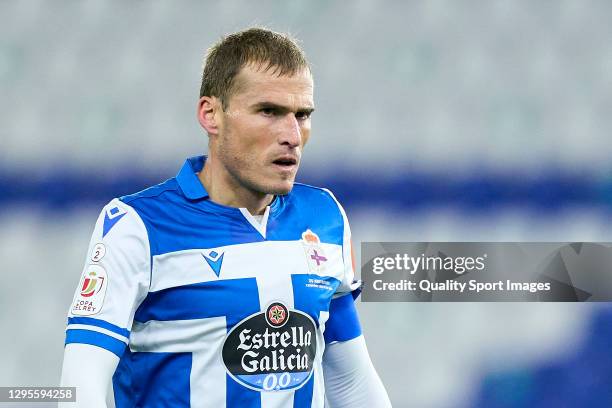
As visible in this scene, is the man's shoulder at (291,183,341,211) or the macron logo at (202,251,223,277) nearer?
the macron logo at (202,251,223,277)

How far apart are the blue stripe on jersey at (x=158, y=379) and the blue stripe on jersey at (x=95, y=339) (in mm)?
96

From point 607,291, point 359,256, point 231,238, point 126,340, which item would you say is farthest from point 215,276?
point 607,291

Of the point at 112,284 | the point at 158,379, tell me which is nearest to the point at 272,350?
the point at 158,379

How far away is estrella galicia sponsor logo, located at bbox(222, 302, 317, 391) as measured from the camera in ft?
4.94

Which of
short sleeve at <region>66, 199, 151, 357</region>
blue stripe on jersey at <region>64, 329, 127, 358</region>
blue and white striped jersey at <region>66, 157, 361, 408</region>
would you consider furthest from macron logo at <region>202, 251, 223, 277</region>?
blue stripe on jersey at <region>64, 329, 127, 358</region>

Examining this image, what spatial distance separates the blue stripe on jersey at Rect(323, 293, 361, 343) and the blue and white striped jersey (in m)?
0.05

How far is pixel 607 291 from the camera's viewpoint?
9.50 ft

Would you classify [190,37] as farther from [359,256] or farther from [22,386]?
[22,386]

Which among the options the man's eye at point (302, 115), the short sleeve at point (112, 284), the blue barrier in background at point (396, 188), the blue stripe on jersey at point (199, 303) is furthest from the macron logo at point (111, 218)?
the blue barrier in background at point (396, 188)

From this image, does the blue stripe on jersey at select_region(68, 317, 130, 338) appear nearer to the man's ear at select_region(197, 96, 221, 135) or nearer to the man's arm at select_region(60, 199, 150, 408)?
the man's arm at select_region(60, 199, 150, 408)

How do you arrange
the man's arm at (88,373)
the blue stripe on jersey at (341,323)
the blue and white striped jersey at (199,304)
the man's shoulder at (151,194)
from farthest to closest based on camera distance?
the blue stripe on jersey at (341,323)
the man's shoulder at (151,194)
the blue and white striped jersey at (199,304)
the man's arm at (88,373)

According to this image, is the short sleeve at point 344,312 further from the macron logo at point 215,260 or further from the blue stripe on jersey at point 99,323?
the blue stripe on jersey at point 99,323

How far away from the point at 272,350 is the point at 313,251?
0.21 m

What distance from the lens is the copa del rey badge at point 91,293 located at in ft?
4.64
